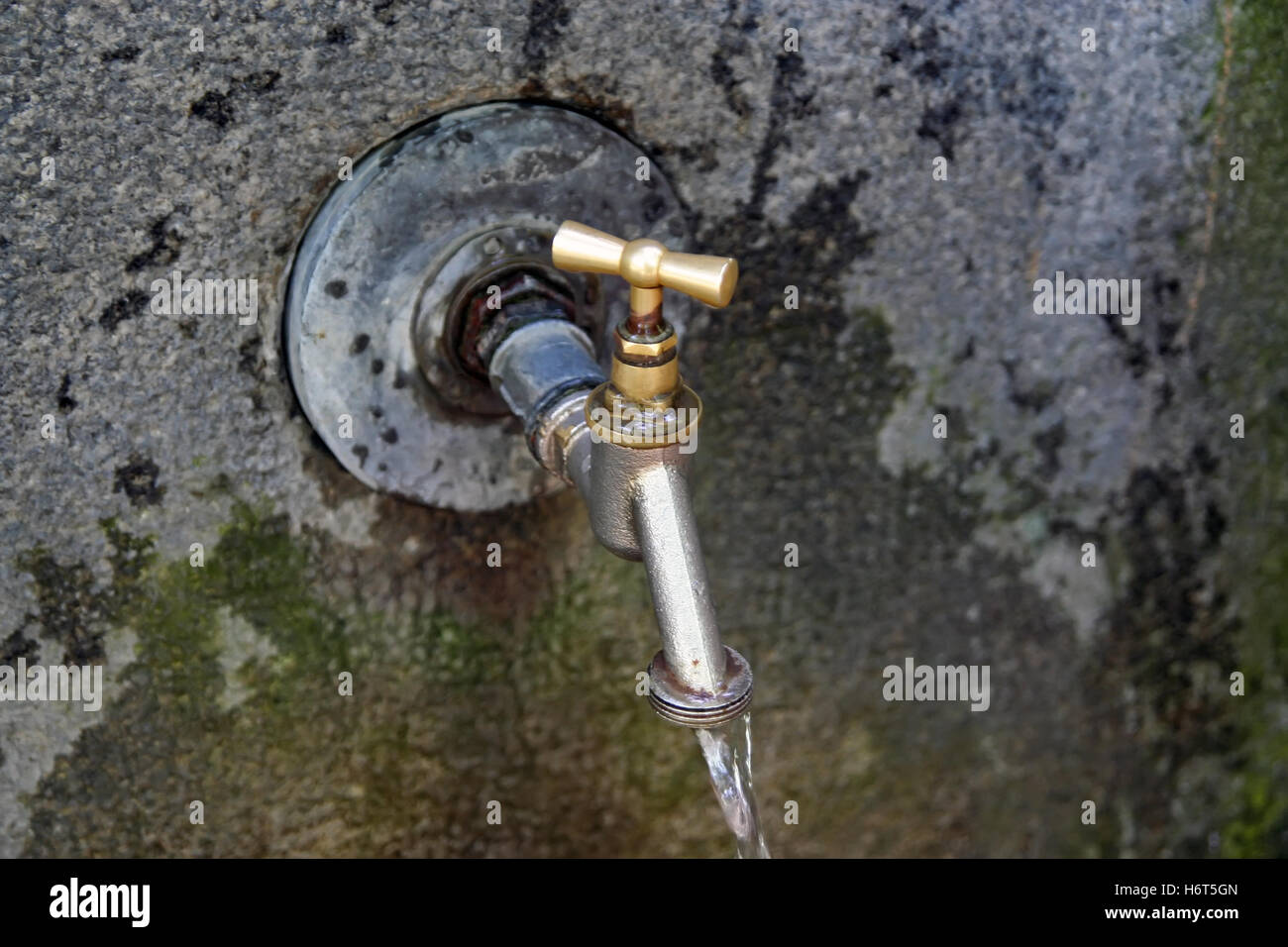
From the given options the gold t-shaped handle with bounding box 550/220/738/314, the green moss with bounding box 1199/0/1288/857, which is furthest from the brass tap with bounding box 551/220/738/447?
the green moss with bounding box 1199/0/1288/857

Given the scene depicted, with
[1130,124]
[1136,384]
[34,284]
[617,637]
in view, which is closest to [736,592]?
[617,637]

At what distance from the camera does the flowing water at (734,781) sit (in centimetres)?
92

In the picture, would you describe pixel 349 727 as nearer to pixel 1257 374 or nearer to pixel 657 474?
pixel 657 474

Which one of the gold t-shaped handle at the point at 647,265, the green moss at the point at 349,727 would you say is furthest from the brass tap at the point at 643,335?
the green moss at the point at 349,727

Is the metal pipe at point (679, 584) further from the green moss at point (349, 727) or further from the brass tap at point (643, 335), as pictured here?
the green moss at point (349, 727)

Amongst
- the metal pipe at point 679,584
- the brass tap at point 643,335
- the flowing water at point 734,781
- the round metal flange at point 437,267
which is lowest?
the flowing water at point 734,781

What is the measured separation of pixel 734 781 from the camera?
0.95m

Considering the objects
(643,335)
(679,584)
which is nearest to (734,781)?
(679,584)

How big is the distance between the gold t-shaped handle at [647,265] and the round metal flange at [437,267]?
0.55ft

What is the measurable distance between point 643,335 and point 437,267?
0.23 meters

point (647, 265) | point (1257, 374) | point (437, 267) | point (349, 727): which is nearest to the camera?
point (647, 265)

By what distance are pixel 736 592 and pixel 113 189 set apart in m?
0.58
